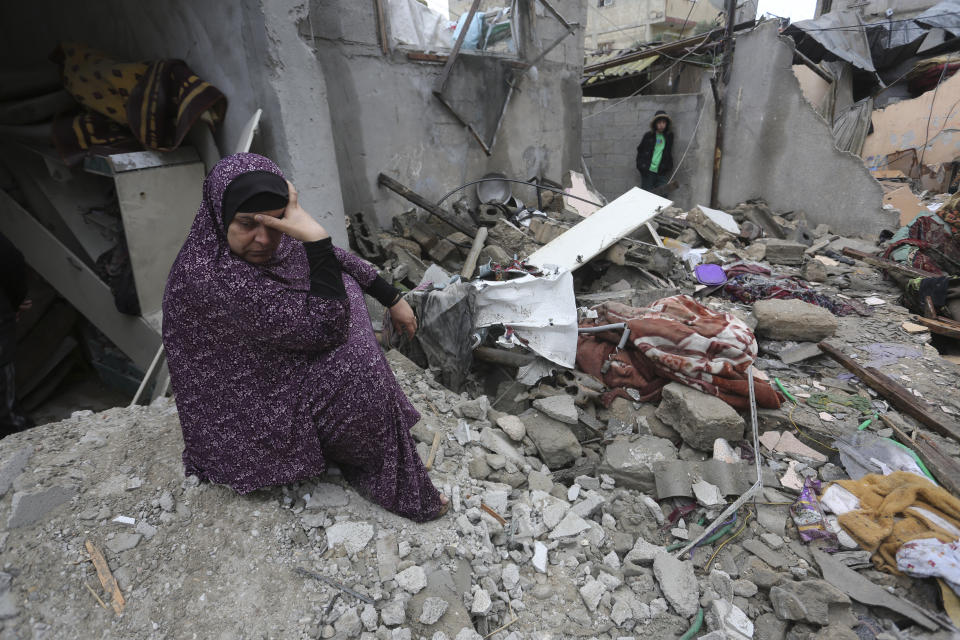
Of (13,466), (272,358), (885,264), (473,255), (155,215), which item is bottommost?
(885,264)

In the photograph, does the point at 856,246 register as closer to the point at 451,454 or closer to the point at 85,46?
the point at 451,454

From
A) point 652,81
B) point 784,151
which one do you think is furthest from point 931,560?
point 652,81

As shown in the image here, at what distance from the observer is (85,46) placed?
355 cm

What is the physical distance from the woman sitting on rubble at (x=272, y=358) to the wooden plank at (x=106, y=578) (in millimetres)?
379

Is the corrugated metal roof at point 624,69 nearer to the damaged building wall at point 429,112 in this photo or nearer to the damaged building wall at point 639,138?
→ the damaged building wall at point 639,138

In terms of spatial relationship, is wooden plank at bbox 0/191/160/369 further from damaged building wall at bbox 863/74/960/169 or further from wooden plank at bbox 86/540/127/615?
damaged building wall at bbox 863/74/960/169

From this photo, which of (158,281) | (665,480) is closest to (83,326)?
(158,281)

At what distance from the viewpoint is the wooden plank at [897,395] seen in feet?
9.65

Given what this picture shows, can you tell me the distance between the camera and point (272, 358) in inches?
67.9

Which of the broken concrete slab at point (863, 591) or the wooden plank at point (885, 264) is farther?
the wooden plank at point (885, 264)

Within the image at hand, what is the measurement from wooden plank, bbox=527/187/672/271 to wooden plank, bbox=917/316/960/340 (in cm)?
249

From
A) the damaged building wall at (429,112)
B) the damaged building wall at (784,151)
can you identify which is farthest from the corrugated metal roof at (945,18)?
the damaged building wall at (429,112)

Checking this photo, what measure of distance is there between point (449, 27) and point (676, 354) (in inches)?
196

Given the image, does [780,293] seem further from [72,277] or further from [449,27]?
[72,277]
